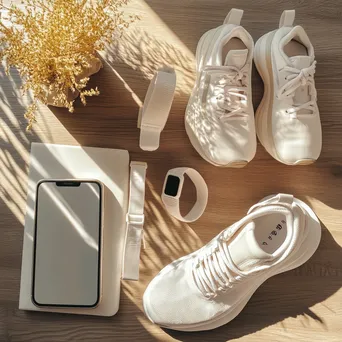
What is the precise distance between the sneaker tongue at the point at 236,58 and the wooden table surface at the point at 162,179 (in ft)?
0.26

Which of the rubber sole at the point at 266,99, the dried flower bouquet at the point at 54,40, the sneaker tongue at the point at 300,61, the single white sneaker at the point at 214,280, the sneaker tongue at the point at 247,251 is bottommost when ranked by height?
the single white sneaker at the point at 214,280

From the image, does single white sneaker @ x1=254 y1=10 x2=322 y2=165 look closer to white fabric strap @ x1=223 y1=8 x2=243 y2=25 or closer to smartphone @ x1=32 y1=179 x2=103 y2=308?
white fabric strap @ x1=223 y1=8 x2=243 y2=25

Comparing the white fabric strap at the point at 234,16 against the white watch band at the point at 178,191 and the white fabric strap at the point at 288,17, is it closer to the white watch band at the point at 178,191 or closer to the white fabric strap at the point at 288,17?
the white fabric strap at the point at 288,17

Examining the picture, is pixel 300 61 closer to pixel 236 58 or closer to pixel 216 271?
pixel 236 58

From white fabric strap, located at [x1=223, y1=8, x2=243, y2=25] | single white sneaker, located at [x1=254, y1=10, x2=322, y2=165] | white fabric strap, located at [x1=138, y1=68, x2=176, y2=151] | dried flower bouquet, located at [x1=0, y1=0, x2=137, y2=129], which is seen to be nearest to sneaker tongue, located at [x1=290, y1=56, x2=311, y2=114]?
single white sneaker, located at [x1=254, y1=10, x2=322, y2=165]

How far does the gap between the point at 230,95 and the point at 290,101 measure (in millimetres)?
104

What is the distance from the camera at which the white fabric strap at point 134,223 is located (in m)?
0.77

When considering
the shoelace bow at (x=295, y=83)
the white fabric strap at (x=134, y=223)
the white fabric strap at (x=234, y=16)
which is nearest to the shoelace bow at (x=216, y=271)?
the white fabric strap at (x=134, y=223)

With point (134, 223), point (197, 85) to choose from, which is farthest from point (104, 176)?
point (197, 85)

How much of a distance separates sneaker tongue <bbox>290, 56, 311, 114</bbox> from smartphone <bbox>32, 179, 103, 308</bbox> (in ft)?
1.20

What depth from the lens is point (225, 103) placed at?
78cm

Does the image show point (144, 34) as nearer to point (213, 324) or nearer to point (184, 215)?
point (184, 215)

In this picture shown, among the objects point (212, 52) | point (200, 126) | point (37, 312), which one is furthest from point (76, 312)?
point (212, 52)

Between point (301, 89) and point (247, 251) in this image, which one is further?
point (301, 89)
